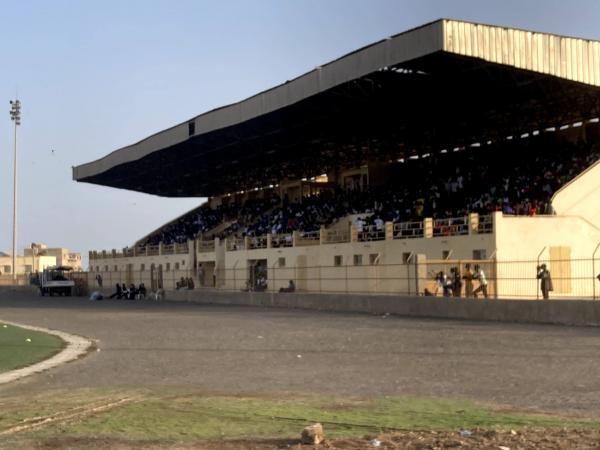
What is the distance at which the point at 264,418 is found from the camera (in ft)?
31.2

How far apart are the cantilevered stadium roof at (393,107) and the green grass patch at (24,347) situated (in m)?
18.9

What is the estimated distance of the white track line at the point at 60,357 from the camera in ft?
48.7

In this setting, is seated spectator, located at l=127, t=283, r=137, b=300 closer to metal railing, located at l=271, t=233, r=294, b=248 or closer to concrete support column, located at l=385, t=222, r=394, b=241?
metal railing, located at l=271, t=233, r=294, b=248

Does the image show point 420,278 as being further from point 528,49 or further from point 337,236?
point 337,236

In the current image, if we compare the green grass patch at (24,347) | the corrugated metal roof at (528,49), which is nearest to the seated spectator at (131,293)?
the green grass patch at (24,347)

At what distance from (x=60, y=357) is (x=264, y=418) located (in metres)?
9.88

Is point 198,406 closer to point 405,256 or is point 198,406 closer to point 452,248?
point 452,248

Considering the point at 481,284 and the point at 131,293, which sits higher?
the point at 481,284

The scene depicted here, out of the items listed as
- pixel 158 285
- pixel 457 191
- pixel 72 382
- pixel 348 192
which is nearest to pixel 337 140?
pixel 348 192

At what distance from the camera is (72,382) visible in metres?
Answer: 13.8

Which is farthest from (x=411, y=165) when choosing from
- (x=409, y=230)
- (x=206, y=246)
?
(x=409, y=230)

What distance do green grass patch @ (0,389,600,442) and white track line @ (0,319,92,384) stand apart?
12.2 feet

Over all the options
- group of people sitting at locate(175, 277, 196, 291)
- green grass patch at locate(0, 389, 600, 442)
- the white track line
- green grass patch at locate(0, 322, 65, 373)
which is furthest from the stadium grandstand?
green grass patch at locate(0, 389, 600, 442)

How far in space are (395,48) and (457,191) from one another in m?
13.6
